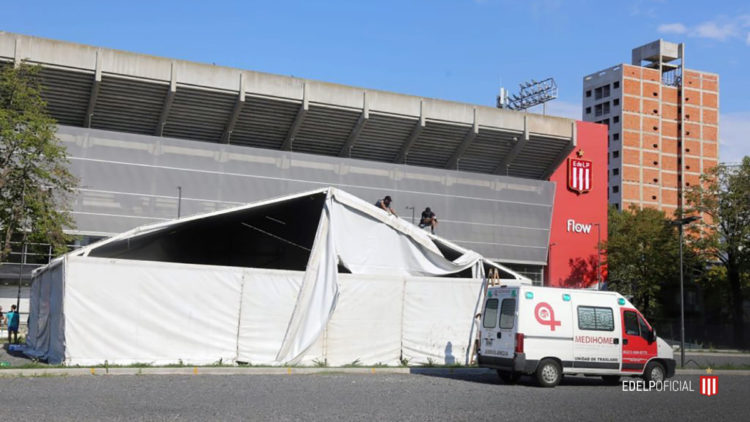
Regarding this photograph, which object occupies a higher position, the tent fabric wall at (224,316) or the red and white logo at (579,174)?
the red and white logo at (579,174)

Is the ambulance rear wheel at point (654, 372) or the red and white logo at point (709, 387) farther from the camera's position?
the ambulance rear wheel at point (654, 372)

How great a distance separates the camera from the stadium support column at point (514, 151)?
53.1 m

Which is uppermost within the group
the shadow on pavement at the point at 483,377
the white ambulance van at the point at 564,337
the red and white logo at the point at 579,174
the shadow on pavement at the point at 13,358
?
the red and white logo at the point at 579,174

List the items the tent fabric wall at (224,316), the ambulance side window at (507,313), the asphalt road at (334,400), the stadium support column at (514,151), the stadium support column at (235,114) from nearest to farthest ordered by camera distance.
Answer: the asphalt road at (334,400) < the ambulance side window at (507,313) < the tent fabric wall at (224,316) < the stadium support column at (235,114) < the stadium support column at (514,151)

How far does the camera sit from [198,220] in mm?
20531

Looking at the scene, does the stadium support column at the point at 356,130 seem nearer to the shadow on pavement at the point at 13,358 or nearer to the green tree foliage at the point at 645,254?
the green tree foliage at the point at 645,254

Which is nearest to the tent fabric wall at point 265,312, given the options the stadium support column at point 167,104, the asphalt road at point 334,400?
the asphalt road at point 334,400

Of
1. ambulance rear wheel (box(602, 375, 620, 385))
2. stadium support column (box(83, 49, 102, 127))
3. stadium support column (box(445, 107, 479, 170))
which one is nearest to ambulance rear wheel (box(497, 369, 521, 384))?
ambulance rear wheel (box(602, 375, 620, 385))

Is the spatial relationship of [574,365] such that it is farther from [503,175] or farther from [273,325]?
[503,175]

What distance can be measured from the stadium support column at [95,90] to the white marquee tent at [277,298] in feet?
69.4

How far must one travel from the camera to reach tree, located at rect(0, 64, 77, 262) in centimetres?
3064

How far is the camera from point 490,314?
17766 mm

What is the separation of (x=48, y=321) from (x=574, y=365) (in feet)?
41.0

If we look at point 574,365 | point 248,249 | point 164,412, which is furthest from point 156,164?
point 164,412
